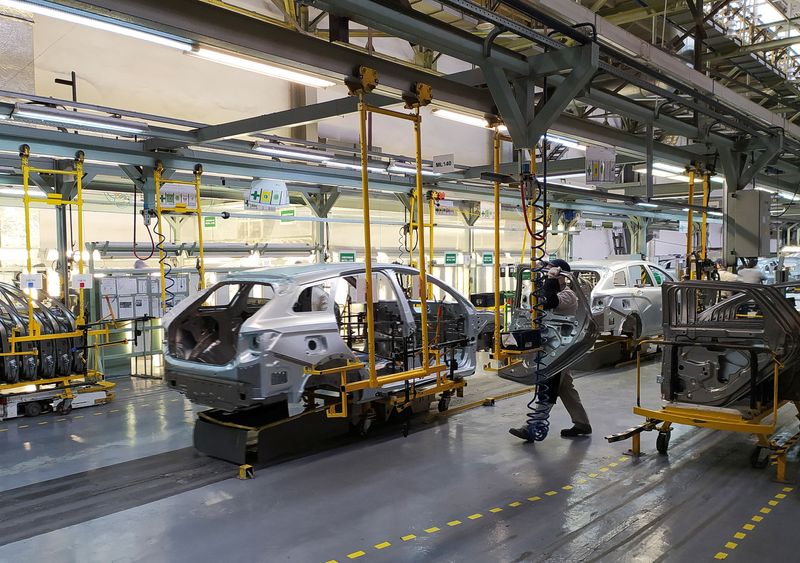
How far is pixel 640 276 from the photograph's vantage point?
1156cm

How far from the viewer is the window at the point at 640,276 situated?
11.3m

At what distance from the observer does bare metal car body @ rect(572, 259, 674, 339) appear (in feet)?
35.0

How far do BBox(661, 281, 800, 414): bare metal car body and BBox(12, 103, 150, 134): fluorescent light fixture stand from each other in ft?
20.3

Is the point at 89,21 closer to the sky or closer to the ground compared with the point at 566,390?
closer to the sky

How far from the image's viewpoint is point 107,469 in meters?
5.74

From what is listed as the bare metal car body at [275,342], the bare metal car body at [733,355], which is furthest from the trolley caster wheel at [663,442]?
the bare metal car body at [275,342]

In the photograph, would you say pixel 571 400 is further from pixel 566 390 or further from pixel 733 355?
pixel 733 355

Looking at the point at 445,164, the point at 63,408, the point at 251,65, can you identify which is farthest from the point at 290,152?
the point at 63,408

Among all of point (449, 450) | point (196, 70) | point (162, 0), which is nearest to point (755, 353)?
point (449, 450)

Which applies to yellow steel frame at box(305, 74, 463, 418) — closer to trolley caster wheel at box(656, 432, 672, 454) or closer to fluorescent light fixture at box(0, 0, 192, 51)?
fluorescent light fixture at box(0, 0, 192, 51)

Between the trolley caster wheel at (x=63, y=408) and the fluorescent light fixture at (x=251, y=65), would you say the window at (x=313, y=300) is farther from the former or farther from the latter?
the trolley caster wheel at (x=63, y=408)

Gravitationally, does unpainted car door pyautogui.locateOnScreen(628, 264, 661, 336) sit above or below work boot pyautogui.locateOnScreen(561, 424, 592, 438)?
above

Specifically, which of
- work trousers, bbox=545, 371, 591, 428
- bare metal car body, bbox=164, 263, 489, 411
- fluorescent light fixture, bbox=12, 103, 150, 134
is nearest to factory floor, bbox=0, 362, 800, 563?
work trousers, bbox=545, 371, 591, 428

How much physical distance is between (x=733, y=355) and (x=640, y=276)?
235 inches
